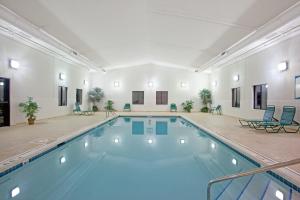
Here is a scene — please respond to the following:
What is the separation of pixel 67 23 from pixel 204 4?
395 cm

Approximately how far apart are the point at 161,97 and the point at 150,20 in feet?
33.7

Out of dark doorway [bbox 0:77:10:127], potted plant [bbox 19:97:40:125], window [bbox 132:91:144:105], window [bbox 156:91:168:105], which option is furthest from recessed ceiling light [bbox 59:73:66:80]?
window [bbox 156:91:168:105]

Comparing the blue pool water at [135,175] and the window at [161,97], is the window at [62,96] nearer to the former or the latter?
the blue pool water at [135,175]

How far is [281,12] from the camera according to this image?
538 centimetres

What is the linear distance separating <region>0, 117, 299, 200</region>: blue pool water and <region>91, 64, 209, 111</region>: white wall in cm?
1125

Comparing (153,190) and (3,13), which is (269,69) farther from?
(3,13)

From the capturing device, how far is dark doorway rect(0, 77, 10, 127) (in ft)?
25.2

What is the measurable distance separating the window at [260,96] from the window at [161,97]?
799 cm

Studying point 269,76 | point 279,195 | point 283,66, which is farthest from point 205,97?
point 279,195

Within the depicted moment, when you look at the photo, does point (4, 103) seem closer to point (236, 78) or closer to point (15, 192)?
point (15, 192)

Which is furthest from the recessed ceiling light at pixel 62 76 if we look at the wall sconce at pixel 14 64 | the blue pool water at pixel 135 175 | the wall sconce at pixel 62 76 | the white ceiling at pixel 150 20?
the blue pool water at pixel 135 175

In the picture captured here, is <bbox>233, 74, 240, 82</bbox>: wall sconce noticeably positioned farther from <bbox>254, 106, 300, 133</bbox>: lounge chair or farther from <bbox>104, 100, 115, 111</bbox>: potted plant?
<bbox>104, 100, 115, 111</bbox>: potted plant

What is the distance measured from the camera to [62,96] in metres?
12.4

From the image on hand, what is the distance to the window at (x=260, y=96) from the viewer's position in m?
9.23
